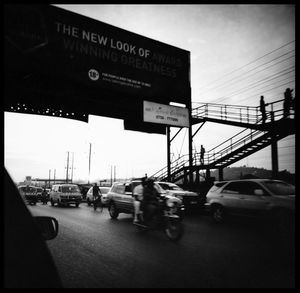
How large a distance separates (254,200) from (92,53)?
50.4 feet

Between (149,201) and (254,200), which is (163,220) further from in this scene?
(254,200)

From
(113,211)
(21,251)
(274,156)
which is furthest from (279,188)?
(274,156)

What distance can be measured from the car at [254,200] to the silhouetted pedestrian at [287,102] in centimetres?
1077

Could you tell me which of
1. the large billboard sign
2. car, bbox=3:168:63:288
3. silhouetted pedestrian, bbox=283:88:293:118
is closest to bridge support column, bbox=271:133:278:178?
silhouetted pedestrian, bbox=283:88:293:118

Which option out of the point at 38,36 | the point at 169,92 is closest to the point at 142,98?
the point at 169,92

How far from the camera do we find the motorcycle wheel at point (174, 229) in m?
7.52

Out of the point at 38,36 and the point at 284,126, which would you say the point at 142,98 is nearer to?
the point at 38,36

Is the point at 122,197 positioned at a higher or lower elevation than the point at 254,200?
lower

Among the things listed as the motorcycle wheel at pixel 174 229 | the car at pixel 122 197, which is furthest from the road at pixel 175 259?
the car at pixel 122 197

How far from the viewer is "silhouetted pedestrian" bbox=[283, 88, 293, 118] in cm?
1834

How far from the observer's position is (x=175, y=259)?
221 inches

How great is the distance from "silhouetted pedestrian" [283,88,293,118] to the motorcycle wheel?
14.9 m

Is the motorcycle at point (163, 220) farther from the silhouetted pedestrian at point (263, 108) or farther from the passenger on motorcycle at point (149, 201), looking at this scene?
the silhouetted pedestrian at point (263, 108)

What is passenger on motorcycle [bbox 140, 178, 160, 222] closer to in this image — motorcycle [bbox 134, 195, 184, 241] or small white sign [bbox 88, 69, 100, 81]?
motorcycle [bbox 134, 195, 184, 241]
